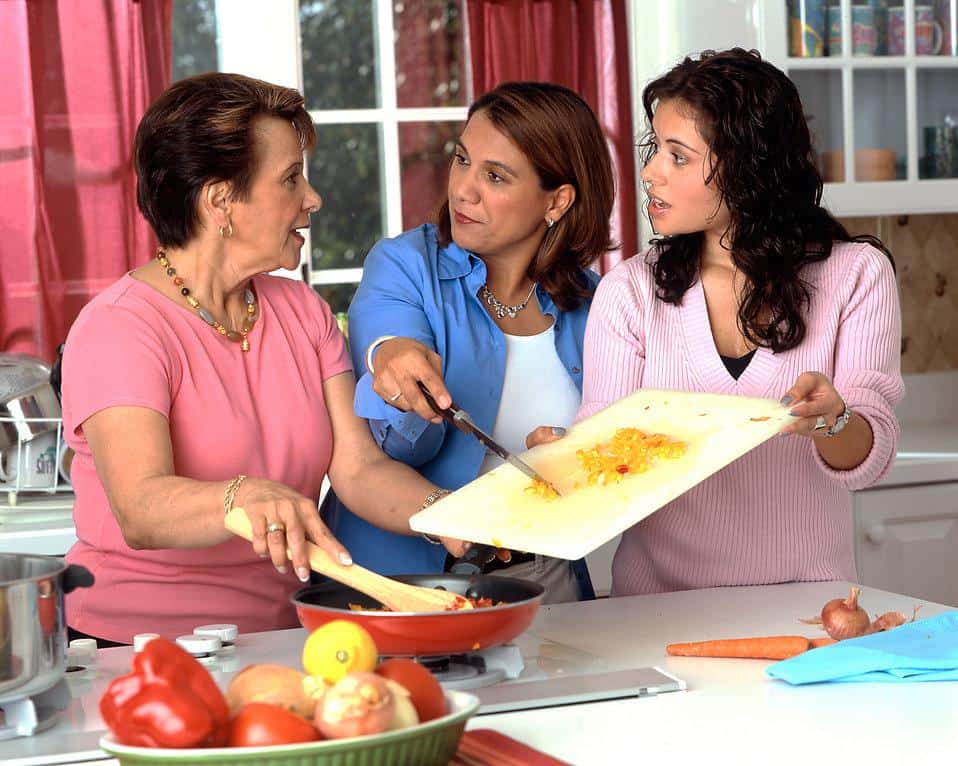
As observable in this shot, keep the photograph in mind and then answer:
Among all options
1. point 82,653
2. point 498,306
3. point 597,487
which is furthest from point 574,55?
point 82,653

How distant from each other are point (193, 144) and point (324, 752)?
3.78ft

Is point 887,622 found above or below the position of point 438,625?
below

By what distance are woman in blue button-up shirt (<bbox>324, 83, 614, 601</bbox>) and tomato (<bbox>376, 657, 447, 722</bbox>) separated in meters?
0.99

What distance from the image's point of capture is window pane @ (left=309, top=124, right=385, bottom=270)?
3.76m

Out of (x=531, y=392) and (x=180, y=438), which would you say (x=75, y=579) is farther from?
(x=531, y=392)

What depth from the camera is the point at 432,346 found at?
2195 mm

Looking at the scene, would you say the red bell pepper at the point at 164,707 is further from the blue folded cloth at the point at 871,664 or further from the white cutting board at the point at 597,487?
the blue folded cloth at the point at 871,664

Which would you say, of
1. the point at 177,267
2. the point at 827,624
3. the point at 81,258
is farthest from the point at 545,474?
the point at 81,258

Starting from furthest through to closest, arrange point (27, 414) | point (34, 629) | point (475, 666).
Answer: point (27, 414) → point (475, 666) → point (34, 629)

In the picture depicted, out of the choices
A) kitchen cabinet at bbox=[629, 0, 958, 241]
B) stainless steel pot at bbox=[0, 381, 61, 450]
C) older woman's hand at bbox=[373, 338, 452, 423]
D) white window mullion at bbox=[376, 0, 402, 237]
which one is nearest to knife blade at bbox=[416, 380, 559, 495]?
older woman's hand at bbox=[373, 338, 452, 423]

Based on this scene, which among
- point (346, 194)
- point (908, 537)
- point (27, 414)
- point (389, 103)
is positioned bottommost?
point (908, 537)

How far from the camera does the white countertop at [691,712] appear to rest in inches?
49.0

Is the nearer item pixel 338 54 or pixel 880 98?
pixel 880 98

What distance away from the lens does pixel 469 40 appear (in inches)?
145
